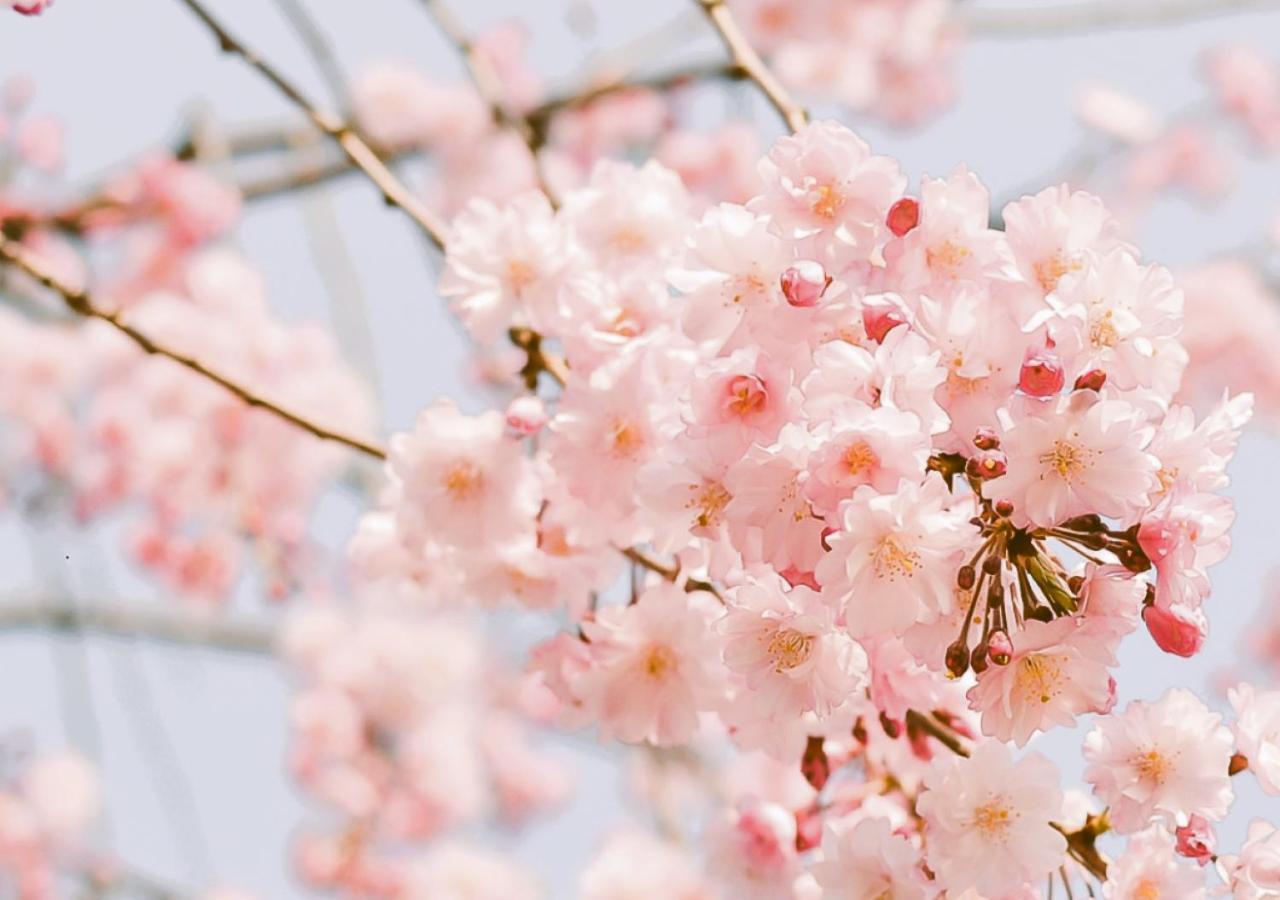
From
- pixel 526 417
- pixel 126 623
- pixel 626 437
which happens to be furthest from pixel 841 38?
pixel 626 437

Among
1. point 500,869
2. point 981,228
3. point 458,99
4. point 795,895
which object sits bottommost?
point 795,895

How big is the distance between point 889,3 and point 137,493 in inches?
139

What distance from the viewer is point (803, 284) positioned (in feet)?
3.80

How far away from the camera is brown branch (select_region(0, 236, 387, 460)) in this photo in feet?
5.08

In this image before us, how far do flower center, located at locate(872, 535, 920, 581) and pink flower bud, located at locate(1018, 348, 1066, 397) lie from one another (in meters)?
0.15

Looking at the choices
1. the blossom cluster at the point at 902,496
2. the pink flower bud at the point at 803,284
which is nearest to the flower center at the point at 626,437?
the blossom cluster at the point at 902,496

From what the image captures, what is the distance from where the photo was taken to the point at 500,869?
18.4 ft

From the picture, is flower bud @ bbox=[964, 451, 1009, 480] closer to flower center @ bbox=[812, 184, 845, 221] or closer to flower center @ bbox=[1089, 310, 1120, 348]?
flower center @ bbox=[1089, 310, 1120, 348]

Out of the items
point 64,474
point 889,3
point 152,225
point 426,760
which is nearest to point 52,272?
point 152,225

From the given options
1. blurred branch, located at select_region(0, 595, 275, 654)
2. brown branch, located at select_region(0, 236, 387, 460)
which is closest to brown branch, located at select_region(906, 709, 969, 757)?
brown branch, located at select_region(0, 236, 387, 460)

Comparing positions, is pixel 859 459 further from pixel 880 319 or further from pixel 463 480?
pixel 463 480

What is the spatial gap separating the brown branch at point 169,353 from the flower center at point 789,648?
0.58m

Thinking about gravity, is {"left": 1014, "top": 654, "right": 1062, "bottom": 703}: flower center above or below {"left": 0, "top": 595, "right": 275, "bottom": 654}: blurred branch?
below

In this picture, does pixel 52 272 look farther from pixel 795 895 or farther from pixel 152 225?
pixel 152 225
